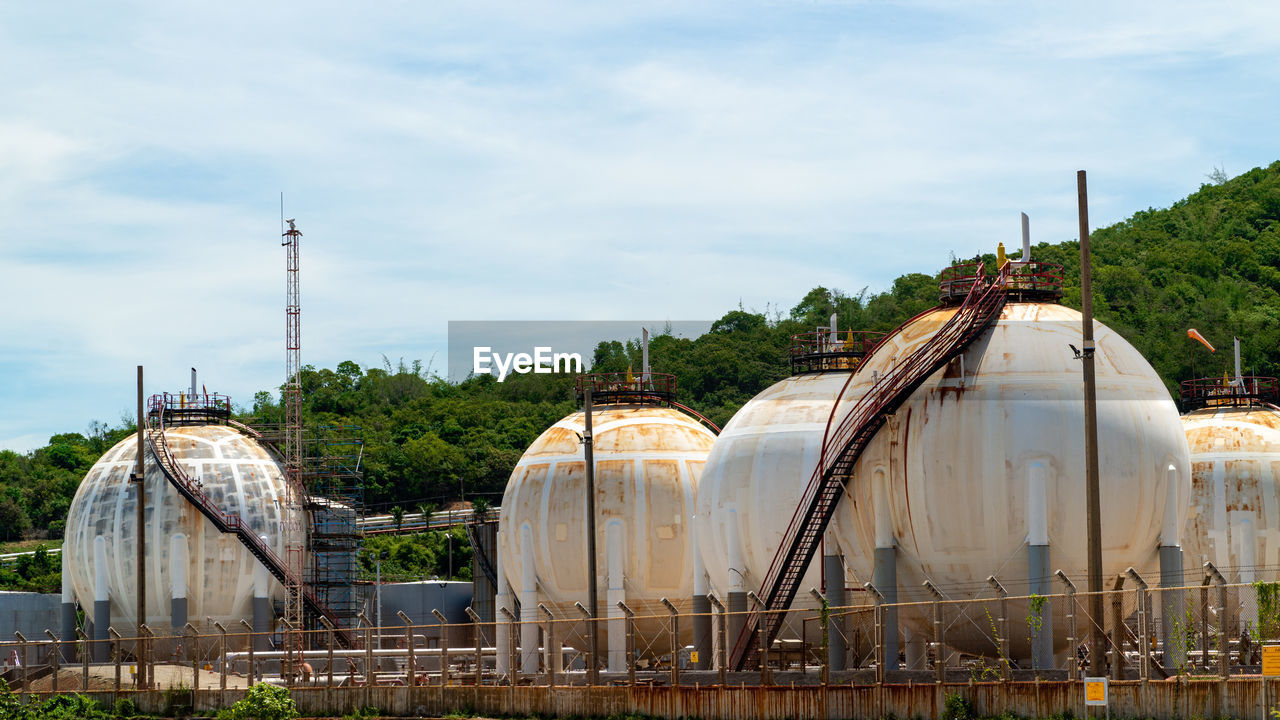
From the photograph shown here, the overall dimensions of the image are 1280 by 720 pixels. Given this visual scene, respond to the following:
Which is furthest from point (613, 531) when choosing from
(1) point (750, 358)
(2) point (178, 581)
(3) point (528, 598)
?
(1) point (750, 358)

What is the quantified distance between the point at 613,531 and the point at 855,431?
15718 millimetres

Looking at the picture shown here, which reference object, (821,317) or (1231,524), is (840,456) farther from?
(821,317)

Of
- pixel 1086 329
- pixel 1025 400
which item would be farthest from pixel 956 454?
pixel 1086 329

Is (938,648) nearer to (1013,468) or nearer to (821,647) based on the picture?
(821,647)

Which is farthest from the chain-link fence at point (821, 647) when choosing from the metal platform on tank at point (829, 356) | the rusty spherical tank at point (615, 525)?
the metal platform on tank at point (829, 356)

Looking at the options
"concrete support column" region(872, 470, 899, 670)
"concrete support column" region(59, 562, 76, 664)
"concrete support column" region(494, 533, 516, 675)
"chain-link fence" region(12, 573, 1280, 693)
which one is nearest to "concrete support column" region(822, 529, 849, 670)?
"chain-link fence" region(12, 573, 1280, 693)

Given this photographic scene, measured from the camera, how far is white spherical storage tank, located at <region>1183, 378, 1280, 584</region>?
5091 cm

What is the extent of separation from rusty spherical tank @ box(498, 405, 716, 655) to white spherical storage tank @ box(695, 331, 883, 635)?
3678 mm

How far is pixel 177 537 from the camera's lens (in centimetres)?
6300

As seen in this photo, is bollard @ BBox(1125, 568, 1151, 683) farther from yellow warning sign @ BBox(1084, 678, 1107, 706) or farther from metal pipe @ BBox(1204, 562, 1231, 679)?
metal pipe @ BBox(1204, 562, 1231, 679)

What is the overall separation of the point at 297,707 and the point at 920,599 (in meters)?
18.1

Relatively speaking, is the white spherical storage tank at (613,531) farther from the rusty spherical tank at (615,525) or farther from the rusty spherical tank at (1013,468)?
the rusty spherical tank at (1013,468)

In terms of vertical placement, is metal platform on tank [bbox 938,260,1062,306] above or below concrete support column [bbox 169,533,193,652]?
above

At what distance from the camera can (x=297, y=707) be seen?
46.3 meters
